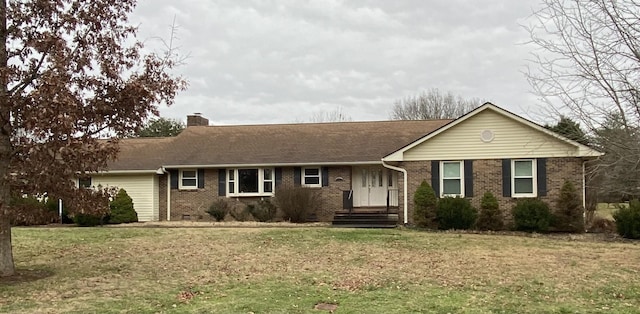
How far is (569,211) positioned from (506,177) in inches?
94.3

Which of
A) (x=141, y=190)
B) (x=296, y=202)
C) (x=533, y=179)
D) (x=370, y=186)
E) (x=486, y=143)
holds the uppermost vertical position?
(x=486, y=143)

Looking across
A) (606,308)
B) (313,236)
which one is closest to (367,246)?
(313,236)

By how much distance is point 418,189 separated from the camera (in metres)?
20.2

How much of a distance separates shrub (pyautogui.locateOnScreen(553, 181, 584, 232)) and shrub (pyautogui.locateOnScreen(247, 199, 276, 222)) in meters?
10.6

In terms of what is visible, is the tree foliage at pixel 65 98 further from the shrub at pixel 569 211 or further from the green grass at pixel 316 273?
the shrub at pixel 569 211

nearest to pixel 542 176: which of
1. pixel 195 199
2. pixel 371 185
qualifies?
pixel 371 185

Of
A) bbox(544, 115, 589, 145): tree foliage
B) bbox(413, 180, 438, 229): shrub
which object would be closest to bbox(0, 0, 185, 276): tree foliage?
bbox(544, 115, 589, 145): tree foliage

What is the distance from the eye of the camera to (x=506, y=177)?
20.2 m

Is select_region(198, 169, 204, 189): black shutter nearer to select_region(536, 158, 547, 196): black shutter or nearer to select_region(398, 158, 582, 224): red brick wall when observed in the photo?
select_region(398, 158, 582, 224): red brick wall

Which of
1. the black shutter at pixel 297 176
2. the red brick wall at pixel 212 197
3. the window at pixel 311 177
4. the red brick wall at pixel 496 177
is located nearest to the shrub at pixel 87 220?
the red brick wall at pixel 212 197

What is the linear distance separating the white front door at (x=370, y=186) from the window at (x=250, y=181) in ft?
12.0

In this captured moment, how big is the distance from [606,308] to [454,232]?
34.8 feet

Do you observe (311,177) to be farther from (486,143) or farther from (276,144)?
(486,143)

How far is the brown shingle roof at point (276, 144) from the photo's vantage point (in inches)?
948
